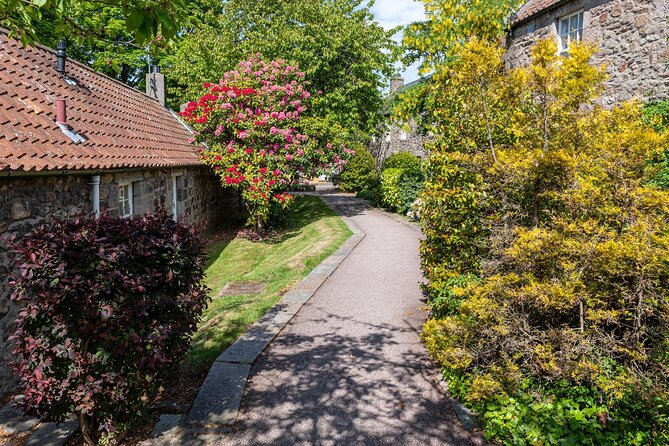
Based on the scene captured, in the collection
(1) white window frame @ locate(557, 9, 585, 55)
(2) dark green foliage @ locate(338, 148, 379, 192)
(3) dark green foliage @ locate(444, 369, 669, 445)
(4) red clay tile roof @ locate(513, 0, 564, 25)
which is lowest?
(3) dark green foliage @ locate(444, 369, 669, 445)

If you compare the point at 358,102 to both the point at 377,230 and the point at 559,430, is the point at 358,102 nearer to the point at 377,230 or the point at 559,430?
the point at 377,230

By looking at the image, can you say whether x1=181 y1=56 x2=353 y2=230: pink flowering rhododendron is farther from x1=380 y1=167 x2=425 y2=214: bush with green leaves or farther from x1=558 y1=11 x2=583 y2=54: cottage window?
x1=558 y1=11 x2=583 y2=54: cottage window

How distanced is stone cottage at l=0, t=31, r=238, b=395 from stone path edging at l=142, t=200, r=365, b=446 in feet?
5.71

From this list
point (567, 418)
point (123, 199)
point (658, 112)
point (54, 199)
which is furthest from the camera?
point (123, 199)

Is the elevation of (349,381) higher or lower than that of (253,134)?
lower

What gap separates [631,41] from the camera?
9.27 meters

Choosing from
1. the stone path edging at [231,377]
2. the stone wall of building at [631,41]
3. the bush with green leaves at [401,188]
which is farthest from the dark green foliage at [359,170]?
the stone path edging at [231,377]

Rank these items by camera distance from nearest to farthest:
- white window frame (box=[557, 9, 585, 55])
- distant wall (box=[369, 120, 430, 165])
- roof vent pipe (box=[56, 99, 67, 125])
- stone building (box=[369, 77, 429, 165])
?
roof vent pipe (box=[56, 99, 67, 125]) → white window frame (box=[557, 9, 585, 55]) → stone building (box=[369, 77, 429, 165]) → distant wall (box=[369, 120, 430, 165])

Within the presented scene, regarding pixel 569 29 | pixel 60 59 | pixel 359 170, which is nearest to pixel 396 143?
pixel 359 170

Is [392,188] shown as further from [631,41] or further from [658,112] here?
[658,112]

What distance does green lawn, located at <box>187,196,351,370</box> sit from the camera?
21.5 ft

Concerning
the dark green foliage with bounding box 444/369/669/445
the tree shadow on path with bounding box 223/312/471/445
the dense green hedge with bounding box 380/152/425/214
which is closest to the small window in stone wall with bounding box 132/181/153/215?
the tree shadow on path with bounding box 223/312/471/445

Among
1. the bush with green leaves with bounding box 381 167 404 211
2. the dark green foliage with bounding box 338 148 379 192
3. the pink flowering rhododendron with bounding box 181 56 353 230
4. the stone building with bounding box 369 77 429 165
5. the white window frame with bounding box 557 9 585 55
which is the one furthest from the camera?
the dark green foliage with bounding box 338 148 379 192

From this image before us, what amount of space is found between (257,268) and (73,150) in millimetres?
5577
